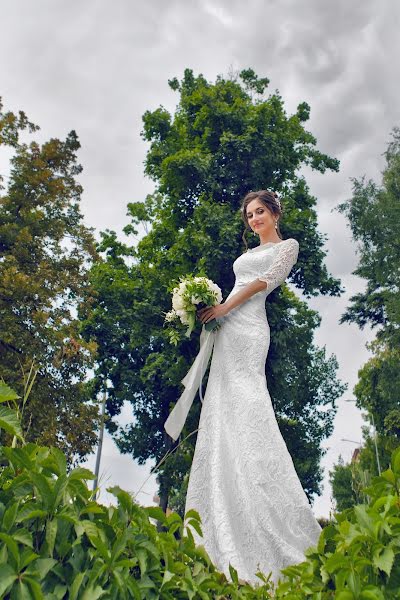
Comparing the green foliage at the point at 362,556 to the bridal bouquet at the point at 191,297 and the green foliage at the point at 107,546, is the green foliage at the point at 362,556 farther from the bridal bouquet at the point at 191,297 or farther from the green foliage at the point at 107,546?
the bridal bouquet at the point at 191,297

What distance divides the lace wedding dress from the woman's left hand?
193 mm

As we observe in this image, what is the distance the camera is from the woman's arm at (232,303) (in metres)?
5.89

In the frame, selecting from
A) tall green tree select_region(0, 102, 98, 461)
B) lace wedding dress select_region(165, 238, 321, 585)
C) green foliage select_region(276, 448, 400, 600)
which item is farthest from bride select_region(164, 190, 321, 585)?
tall green tree select_region(0, 102, 98, 461)

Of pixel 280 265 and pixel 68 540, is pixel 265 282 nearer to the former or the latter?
pixel 280 265

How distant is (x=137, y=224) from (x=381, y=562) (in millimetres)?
24920

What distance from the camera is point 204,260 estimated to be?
691 inches

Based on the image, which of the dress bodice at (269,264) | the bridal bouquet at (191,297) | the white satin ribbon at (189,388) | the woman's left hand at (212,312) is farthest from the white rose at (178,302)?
the dress bodice at (269,264)

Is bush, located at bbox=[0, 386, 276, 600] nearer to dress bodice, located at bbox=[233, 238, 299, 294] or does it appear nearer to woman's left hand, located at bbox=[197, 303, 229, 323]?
woman's left hand, located at bbox=[197, 303, 229, 323]

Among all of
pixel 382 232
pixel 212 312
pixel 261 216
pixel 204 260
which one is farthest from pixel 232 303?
pixel 382 232

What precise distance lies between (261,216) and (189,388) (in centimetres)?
189

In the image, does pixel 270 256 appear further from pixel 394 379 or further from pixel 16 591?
pixel 394 379

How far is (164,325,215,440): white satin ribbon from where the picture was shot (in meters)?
5.68

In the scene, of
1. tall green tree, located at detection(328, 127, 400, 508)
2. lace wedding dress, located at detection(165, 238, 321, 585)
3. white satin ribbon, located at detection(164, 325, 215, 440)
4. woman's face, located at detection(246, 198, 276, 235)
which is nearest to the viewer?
lace wedding dress, located at detection(165, 238, 321, 585)

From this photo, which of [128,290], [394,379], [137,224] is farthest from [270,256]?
[137,224]
